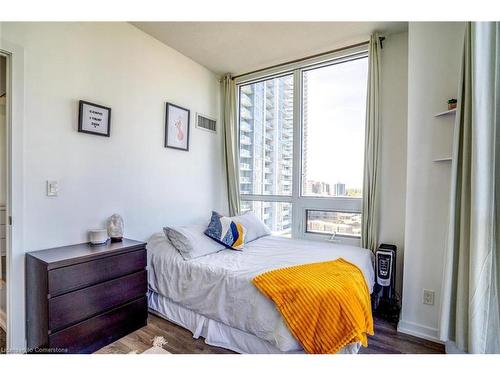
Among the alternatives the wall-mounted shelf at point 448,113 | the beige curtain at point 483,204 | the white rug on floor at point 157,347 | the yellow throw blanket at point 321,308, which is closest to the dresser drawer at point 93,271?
the white rug on floor at point 157,347

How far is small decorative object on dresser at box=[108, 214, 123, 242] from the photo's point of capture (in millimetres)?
2150

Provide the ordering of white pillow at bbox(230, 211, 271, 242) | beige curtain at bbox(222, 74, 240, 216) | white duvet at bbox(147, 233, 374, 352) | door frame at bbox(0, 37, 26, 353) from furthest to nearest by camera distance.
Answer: beige curtain at bbox(222, 74, 240, 216) < white pillow at bbox(230, 211, 271, 242) < door frame at bbox(0, 37, 26, 353) < white duvet at bbox(147, 233, 374, 352)

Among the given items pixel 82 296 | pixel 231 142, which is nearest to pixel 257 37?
Result: pixel 231 142

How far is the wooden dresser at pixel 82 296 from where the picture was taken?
5.16 ft

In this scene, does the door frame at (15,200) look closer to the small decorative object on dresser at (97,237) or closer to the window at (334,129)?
the small decorative object on dresser at (97,237)

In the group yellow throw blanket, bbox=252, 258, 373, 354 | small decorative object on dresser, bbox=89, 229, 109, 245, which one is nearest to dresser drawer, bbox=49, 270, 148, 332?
small decorative object on dresser, bbox=89, 229, 109, 245

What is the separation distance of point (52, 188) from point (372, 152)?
2.81 metres

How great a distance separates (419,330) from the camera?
200 centimetres

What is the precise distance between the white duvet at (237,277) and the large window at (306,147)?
0.49m

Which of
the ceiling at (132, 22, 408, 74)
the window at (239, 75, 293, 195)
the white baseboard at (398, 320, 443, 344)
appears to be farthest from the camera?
the window at (239, 75, 293, 195)

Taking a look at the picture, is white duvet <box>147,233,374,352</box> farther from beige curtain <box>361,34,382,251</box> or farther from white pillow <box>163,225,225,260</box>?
beige curtain <box>361,34,382,251</box>

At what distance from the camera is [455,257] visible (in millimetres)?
1612

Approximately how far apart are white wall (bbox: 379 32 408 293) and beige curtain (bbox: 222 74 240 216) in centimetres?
177
